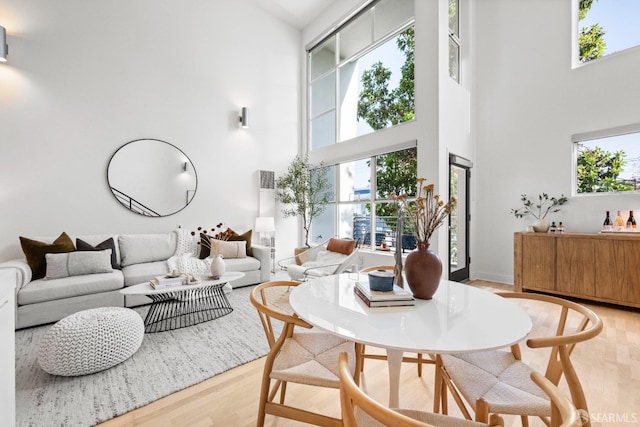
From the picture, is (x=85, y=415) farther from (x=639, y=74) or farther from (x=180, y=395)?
(x=639, y=74)

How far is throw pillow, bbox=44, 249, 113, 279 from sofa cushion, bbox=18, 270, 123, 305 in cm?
7

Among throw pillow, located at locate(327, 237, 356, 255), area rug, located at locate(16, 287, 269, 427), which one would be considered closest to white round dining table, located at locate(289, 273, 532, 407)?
area rug, located at locate(16, 287, 269, 427)

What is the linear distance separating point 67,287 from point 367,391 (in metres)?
3.02

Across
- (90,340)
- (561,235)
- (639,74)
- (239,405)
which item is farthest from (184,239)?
(639,74)

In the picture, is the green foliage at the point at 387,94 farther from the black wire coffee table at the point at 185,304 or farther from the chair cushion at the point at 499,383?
the chair cushion at the point at 499,383

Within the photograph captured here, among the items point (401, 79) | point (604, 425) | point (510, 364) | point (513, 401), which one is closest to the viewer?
point (513, 401)

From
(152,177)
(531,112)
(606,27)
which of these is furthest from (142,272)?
(606,27)

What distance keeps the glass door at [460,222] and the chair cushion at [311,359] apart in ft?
11.1

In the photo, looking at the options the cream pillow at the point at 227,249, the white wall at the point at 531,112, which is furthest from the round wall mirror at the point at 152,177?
the white wall at the point at 531,112

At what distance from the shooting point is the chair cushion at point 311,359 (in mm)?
1128

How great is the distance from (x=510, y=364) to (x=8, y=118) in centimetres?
528

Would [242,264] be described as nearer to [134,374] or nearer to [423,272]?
[134,374]

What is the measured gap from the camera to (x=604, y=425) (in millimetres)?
1451

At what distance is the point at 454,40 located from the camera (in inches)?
176
